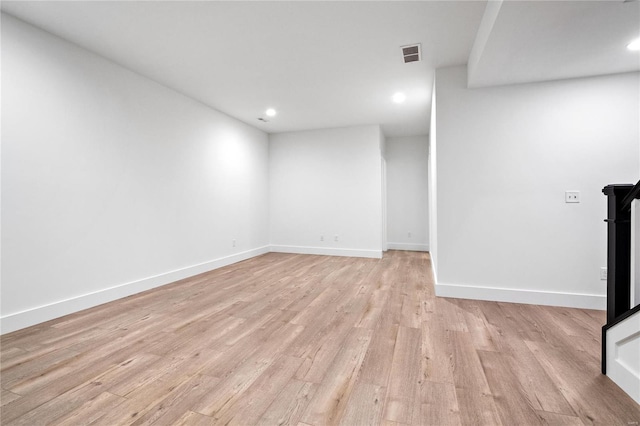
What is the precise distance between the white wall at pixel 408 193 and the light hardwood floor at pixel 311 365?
3617mm

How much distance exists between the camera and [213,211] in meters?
4.69

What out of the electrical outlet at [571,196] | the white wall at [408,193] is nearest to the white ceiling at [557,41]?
the electrical outlet at [571,196]

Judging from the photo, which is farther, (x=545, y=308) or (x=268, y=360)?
(x=545, y=308)

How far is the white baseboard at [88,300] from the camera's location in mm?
2367

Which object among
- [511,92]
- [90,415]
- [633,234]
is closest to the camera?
[90,415]

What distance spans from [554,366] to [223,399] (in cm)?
201

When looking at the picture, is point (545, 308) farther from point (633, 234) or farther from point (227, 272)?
point (227, 272)

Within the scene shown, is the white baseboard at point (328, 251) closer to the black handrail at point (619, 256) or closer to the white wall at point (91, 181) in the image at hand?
the white wall at point (91, 181)

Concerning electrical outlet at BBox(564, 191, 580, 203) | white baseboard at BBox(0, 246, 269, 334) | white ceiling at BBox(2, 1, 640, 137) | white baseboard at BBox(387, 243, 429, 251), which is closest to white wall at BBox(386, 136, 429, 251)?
white baseboard at BBox(387, 243, 429, 251)

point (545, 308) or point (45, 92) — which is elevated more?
point (45, 92)

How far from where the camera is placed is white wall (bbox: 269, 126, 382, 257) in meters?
5.70

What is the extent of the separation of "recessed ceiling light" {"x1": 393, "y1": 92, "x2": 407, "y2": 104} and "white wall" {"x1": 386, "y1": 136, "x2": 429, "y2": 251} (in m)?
2.40

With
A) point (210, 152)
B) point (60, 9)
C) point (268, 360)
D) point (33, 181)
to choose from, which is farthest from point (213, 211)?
point (268, 360)

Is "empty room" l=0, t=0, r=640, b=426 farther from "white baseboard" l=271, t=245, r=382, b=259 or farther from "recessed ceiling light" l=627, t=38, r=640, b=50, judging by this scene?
"white baseboard" l=271, t=245, r=382, b=259
